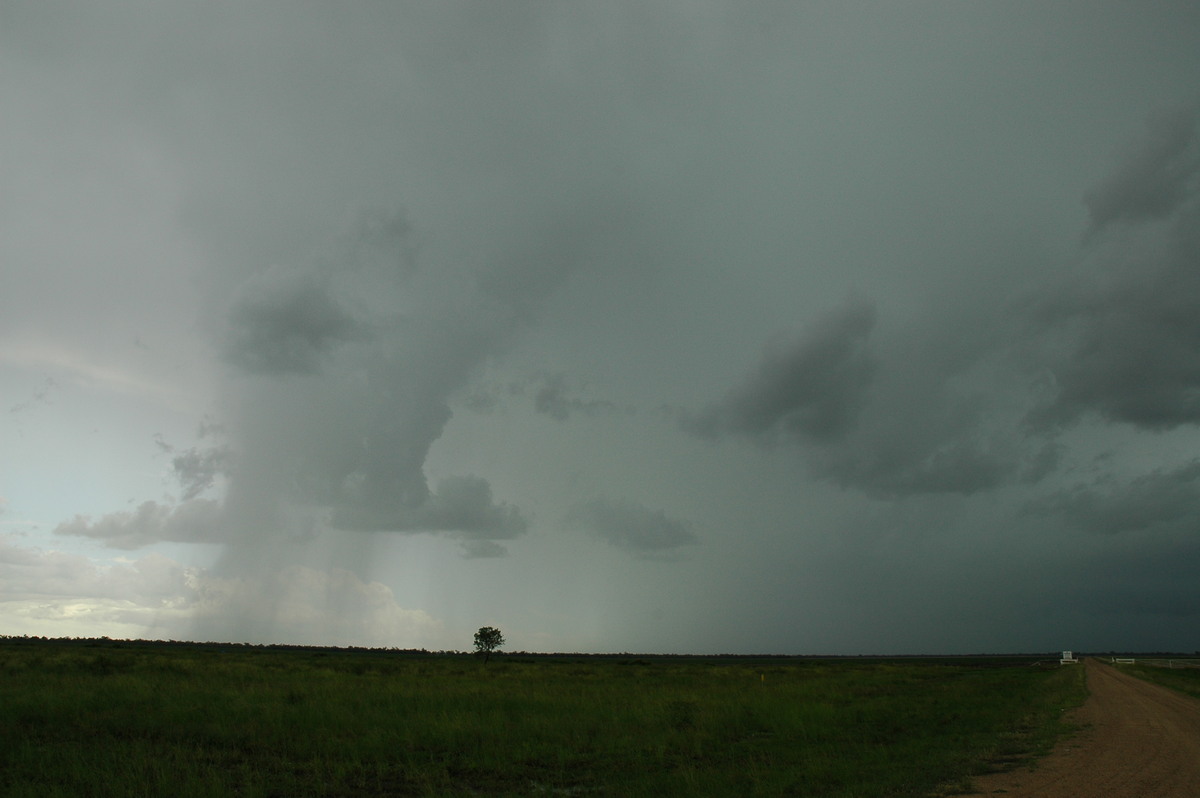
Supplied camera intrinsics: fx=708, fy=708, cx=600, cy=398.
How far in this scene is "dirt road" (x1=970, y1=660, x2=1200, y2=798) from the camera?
40.5 feet

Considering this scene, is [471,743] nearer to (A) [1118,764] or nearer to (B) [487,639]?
(A) [1118,764]

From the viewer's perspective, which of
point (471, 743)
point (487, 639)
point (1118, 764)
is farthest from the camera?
point (487, 639)

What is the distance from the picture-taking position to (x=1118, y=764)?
1515 centimetres

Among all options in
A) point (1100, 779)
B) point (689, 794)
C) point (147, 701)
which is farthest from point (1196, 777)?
point (147, 701)

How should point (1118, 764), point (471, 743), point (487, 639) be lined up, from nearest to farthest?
point (1118, 764), point (471, 743), point (487, 639)

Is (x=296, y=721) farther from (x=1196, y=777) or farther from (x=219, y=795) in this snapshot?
(x=1196, y=777)

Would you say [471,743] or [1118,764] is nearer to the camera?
[1118,764]

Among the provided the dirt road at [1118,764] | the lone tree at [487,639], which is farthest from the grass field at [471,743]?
the lone tree at [487,639]

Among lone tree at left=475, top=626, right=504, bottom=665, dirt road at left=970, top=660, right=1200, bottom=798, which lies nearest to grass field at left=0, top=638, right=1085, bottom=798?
dirt road at left=970, top=660, right=1200, bottom=798

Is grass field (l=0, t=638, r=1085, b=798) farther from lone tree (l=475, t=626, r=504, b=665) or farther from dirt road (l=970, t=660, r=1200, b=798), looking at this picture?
lone tree (l=475, t=626, r=504, b=665)

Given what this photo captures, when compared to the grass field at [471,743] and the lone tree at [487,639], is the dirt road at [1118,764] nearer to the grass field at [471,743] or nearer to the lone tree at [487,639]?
the grass field at [471,743]

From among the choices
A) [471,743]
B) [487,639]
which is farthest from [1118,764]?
[487,639]

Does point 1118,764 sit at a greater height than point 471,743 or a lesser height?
lesser

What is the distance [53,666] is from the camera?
40.9 meters
